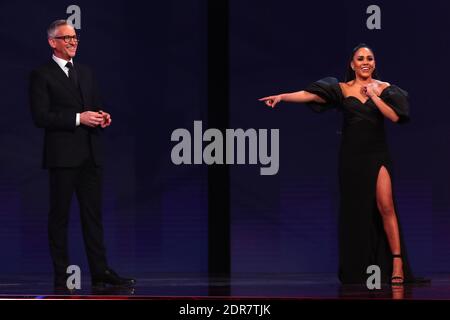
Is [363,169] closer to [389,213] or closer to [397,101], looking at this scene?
[389,213]

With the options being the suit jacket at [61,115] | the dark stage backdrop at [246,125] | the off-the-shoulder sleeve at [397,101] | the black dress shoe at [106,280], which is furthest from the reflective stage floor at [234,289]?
the off-the-shoulder sleeve at [397,101]

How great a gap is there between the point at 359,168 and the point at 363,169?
0.02 m

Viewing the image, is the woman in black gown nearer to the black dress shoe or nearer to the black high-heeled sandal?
the black high-heeled sandal

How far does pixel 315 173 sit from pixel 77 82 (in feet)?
6.68

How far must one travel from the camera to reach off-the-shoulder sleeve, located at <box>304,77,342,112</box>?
6258 millimetres

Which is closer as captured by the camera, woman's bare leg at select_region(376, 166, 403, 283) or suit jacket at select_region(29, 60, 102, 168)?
suit jacket at select_region(29, 60, 102, 168)

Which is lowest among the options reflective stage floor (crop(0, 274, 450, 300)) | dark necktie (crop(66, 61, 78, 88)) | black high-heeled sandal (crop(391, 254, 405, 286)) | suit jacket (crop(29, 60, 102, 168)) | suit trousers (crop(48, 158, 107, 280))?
reflective stage floor (crop(0, 274, 450, 300))

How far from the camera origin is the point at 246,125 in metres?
7.31

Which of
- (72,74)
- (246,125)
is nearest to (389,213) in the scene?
(246,125)

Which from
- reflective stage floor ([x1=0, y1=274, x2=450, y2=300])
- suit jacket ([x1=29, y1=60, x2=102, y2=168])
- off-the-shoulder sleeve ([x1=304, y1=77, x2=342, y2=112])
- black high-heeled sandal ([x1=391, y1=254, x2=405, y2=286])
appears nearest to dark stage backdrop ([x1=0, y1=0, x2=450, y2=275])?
reflective stage floor ([x1=0, y1=274, x2=450, y2=300])

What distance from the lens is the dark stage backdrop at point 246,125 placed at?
733 centimetres

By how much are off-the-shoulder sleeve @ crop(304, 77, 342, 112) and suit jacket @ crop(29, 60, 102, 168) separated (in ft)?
4.37

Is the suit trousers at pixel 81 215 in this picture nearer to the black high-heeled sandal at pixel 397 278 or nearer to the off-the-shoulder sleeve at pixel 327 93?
the off-the-shoulder sleeve at pixel 327 93
